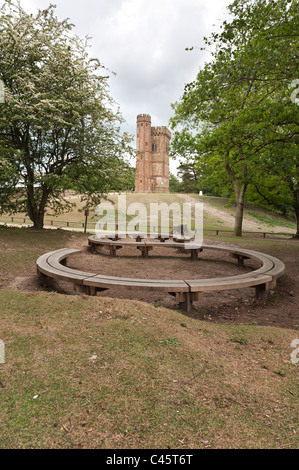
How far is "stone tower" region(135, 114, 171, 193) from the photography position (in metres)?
57.1

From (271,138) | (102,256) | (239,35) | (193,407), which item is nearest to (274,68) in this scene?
(239,35)

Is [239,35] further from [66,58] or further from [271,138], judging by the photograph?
[66,58]

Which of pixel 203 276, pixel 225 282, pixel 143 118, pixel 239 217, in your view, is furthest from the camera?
pixel 143 118

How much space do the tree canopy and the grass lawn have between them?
341 inches

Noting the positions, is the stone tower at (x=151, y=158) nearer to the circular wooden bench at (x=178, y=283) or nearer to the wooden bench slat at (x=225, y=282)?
the circular wooden bench at (x=178, y=283)

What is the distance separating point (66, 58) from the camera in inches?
454

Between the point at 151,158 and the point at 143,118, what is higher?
the point at 143,118

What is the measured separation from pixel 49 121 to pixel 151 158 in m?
50.2

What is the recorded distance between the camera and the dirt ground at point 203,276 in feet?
16.2

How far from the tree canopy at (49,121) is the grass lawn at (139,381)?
8.67 m

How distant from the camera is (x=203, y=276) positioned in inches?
288

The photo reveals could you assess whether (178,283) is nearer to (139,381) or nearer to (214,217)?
(139,381)

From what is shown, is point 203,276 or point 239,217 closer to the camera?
point 203,276

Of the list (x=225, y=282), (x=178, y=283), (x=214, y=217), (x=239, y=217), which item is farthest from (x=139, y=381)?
(x=214, y=217)
